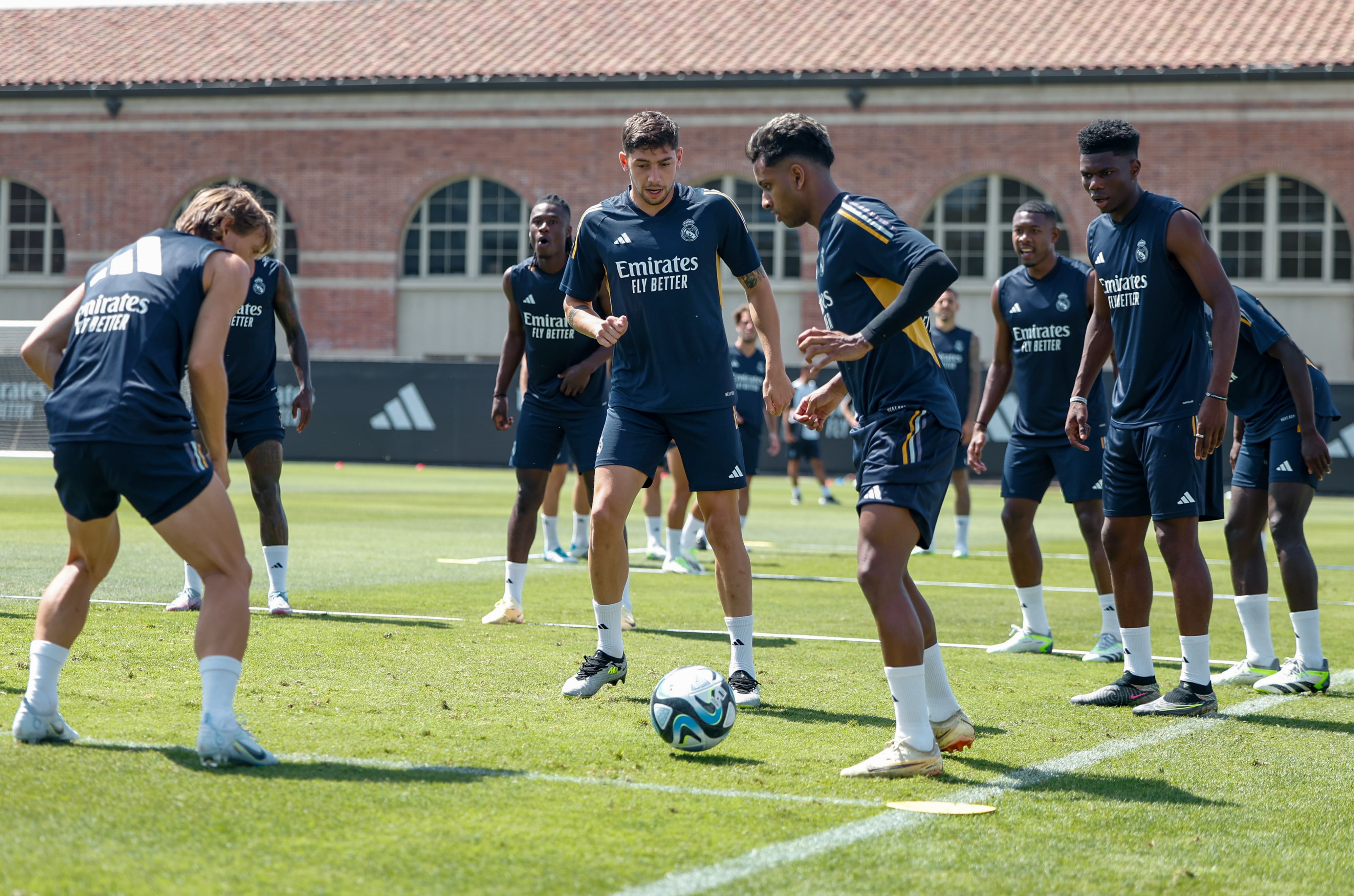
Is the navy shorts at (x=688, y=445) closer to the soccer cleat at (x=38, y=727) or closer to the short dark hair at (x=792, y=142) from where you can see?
the short dark hair at (x=792, y=142)

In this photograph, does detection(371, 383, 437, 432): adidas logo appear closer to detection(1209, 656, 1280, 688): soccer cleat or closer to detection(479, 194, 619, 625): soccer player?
detection(479, 194, 619, 625): soccer player

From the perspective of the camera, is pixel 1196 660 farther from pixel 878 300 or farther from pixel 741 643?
pixel 878 300

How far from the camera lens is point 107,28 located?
143ft

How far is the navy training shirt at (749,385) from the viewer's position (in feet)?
46.2

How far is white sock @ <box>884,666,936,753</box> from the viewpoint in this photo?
16.1ft

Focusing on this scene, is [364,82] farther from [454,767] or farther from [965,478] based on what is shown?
[454,767]

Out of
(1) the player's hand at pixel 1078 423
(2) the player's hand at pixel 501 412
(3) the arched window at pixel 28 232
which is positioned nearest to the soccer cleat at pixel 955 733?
(1) the player's hand at pixel 1078 423

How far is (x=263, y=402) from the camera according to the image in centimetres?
871

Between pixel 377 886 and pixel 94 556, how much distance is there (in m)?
1.98

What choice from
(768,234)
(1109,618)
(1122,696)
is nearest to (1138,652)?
(1122,696)

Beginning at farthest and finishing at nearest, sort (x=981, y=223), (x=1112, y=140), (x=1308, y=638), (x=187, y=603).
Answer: (x=981, y=223), (x=187, y=603), (x=1308, y=638), (x=1112, y=140)

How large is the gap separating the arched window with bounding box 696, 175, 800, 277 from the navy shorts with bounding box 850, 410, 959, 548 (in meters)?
31.5

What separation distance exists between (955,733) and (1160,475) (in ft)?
5.54

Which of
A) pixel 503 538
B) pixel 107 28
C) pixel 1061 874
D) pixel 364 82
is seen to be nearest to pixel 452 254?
pixel 364 82
